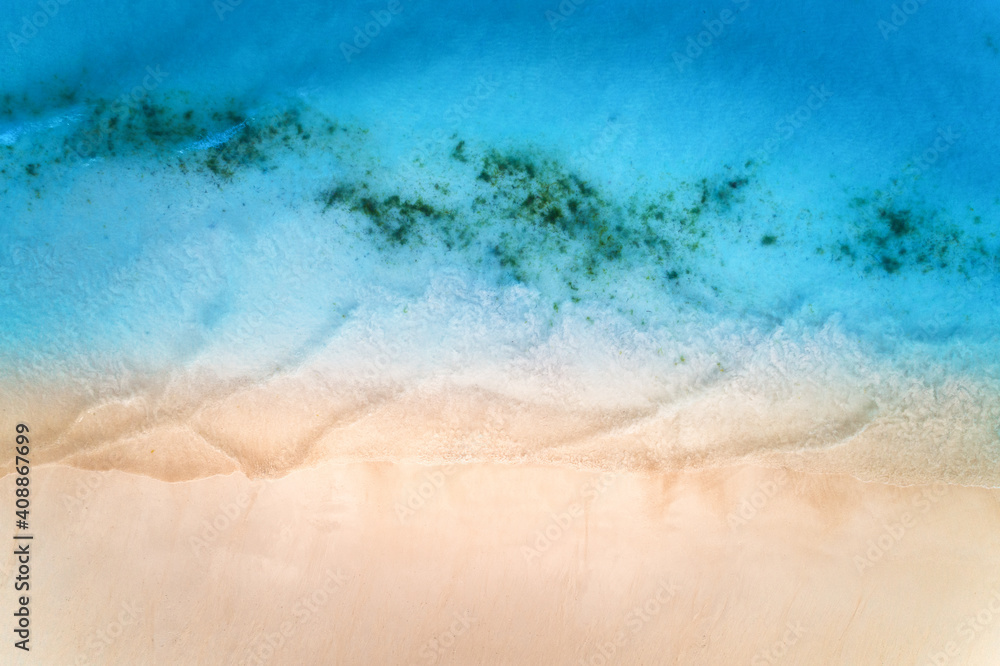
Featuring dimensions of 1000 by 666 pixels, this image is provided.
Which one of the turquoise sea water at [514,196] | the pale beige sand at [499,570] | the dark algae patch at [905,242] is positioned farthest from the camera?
the dark algae patch at [905,242]

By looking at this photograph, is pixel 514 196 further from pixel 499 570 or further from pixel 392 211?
pixel 499 570

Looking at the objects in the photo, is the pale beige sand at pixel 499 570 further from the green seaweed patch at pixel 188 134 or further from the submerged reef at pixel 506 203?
the green seaweed patch at pixel 188 134

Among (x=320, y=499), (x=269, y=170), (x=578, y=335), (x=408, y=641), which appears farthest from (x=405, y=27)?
(x=408, y=641)

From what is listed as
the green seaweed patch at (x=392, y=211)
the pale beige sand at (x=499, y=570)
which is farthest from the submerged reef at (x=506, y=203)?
the pale beige sand at (x=499, y=570)

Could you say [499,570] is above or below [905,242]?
below

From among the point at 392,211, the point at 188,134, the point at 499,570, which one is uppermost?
the point at 188,134

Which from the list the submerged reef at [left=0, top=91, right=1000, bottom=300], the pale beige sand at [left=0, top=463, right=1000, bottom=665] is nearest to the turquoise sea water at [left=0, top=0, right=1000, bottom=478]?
the submerged reef at [left=0, top=91, right=1000, bottom=300]

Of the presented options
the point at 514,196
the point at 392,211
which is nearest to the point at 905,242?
the point at 514,196
